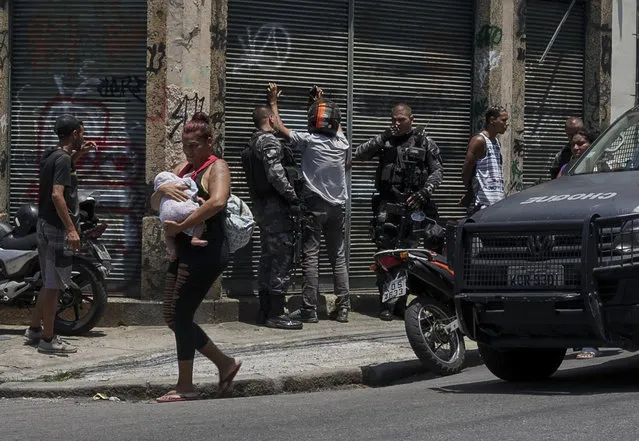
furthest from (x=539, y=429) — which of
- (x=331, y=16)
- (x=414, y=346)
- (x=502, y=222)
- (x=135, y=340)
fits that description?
(x=331, y=16)

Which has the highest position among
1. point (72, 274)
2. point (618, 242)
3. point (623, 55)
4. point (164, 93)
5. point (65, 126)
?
point (623, 55)

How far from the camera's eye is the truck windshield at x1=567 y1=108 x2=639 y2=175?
9.28 metres

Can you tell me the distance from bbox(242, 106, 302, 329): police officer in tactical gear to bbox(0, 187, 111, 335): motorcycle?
4.96 ft

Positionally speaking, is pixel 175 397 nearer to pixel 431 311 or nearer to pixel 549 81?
pixel 431 311

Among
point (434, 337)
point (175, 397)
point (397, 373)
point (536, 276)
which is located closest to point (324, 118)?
point (397, 373)

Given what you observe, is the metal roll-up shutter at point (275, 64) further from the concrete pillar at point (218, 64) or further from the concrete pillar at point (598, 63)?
the concrete pillar at point (598, 63)

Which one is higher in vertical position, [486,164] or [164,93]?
[164,93]

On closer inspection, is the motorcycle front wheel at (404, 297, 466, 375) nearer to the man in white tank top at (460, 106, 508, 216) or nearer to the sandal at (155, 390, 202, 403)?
the sandal at (155, 390, 202, 403)

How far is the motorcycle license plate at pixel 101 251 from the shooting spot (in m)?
11.7

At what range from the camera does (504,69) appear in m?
14.7

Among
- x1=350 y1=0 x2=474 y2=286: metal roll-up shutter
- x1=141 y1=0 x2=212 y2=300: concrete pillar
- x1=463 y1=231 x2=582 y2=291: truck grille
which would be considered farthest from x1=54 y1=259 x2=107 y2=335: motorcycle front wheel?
x1=463 y1=231 x2=582 y2=291: truck grille

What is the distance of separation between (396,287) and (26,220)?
3.66 meters

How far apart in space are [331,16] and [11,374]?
18.4 ft

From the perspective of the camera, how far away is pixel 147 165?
1244 centimetres
